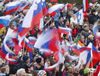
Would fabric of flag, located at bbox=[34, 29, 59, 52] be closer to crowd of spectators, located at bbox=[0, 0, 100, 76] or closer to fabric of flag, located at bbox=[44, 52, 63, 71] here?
fabric of flag, located at bbox=[44, 52, 63, 71]

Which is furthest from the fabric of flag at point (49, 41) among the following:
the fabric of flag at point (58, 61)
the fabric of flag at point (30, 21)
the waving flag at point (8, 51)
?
the waving flag at point (8, 51)

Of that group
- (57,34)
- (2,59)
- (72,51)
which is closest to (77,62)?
(72,51)

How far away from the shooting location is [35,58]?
745 centimetres

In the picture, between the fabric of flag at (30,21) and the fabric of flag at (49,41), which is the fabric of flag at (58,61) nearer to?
the fabric of flag at (49,41)

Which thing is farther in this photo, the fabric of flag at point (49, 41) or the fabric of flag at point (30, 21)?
the fabric of flag at point (30, 21)

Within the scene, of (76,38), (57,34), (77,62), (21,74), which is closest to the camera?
(21,74)

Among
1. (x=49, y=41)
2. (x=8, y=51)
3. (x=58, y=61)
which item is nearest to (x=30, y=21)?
Result: (x=8, y=51)

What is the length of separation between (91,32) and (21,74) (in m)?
4.56

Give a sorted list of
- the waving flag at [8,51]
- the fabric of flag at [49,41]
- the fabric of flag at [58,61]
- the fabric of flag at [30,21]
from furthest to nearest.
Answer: the fabric of flag at [30,21] < the waving flag at [8,51] < the fabric of flag at [58,61] < the fabric of flag at [49,41]

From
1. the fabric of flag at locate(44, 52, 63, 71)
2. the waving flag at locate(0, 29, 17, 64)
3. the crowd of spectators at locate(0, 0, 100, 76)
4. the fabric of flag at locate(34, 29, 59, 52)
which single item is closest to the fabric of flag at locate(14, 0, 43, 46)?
the waving flag at locate(0, 29, 17, 64)

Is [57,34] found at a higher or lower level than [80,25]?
higher

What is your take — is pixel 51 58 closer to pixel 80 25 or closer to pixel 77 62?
pixel 77 62

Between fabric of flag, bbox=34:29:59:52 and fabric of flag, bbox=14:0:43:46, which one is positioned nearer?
fabric of flag, bbox=34:29:59:52

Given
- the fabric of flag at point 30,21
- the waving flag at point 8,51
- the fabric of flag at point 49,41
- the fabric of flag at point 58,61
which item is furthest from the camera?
the fabric of flag at point 30,21
